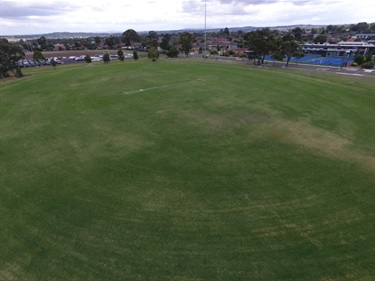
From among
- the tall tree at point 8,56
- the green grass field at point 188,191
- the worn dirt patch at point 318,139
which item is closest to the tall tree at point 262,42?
the green grass field at point 188,191

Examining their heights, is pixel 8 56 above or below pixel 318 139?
above

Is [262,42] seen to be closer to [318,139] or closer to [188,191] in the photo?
[318,139]

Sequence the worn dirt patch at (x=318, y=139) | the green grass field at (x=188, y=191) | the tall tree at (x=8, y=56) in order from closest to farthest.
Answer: the green grass field at (x=188, y=191) → the worn dirt patch at (x=318, y=139) → the tall tree at (x=8, y=56)

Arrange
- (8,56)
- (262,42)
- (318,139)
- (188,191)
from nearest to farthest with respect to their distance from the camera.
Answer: (188,191) → (318,139) → (8,56) → (262,42)

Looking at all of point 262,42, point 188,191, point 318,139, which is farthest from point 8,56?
point 318,139

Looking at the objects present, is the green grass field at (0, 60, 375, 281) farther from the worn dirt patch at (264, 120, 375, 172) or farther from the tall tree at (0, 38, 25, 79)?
the tall tree at (0, 38, 25, 79)

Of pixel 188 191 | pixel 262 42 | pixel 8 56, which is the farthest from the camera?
pixel 262 42

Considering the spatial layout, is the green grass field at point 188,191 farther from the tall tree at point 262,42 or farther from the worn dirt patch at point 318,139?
the tall tree at point 262,42

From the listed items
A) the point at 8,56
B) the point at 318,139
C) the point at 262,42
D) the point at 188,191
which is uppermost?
the point at 262,42
